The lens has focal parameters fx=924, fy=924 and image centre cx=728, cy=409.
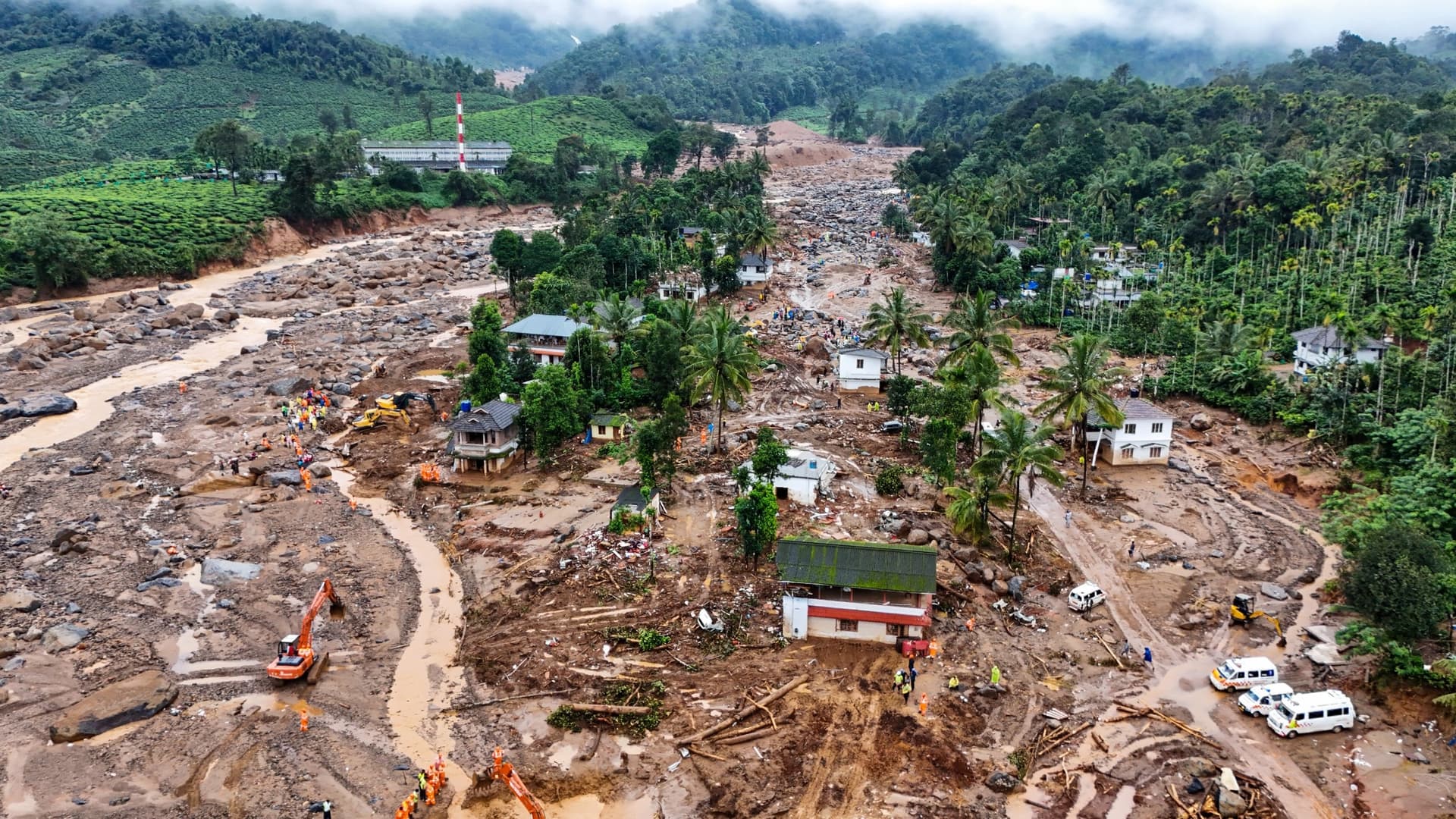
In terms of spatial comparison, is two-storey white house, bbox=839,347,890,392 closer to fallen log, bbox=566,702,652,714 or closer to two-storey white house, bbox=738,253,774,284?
two-storey white house, bbox=738,253,774,284

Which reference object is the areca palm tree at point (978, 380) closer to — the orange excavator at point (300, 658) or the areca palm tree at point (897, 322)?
the areca palm tree at point (897, 322)

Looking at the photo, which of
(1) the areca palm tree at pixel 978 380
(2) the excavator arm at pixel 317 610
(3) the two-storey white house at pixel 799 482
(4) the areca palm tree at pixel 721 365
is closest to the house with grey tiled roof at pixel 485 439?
(4) the areca palm tree at pixel 721 365

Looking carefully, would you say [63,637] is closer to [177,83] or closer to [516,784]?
[516,784]

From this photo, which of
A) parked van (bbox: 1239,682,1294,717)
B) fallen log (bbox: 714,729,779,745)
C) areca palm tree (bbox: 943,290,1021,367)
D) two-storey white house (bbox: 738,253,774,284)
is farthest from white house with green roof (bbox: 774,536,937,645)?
two-storey white house (bbox: 738,253,774,284)

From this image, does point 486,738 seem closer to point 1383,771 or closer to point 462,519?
point 462,519

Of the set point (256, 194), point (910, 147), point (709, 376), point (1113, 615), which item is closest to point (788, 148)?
point (910, 147)

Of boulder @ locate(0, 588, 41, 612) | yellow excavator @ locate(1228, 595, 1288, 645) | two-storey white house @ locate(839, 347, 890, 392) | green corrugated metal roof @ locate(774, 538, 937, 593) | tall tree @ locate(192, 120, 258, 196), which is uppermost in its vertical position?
tall tree @ locate(192, 120, 258, 196)

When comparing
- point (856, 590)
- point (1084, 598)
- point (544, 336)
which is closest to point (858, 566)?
point (856, 590)
